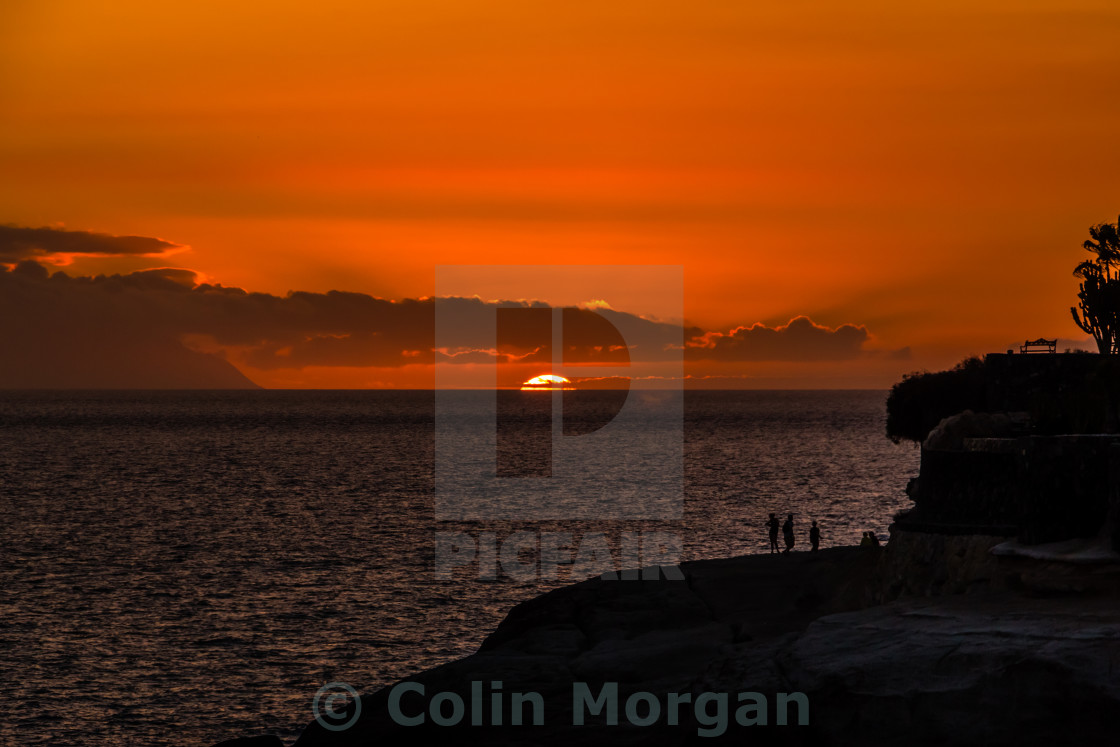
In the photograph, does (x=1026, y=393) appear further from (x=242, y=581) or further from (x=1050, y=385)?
(x=242, y=581)

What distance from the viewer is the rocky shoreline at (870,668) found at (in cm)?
1759

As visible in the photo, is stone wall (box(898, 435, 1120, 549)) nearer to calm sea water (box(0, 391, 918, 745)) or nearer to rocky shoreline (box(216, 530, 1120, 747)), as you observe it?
rocky shoreline (box(216, 530, 1120, 747))

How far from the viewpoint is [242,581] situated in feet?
164

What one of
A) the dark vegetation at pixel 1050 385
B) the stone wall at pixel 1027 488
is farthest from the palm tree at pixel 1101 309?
the stone wall at pixel 1027 488

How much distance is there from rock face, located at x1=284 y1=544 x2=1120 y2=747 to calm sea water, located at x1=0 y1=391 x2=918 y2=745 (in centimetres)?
866

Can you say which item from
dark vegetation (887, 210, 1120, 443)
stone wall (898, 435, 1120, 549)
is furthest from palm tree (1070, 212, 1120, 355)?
stone wall (898, 435, 1120, 549)

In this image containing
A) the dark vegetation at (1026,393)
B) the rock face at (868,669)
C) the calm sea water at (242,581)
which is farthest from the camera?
the calm sea water at (242,581)

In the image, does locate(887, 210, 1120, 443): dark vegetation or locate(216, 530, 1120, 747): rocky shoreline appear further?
locate(887, 210, 1120, 443): dark vegetation

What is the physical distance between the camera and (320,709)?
3077cm

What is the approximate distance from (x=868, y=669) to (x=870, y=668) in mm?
39

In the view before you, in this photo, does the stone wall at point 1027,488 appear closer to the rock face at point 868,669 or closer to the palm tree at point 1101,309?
the rock face at point 868,669

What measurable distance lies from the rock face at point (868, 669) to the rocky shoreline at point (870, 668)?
3 centimetres

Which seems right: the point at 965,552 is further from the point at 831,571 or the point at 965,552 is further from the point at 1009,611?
the point at 831,571

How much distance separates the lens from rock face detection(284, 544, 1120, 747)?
57.6ft
